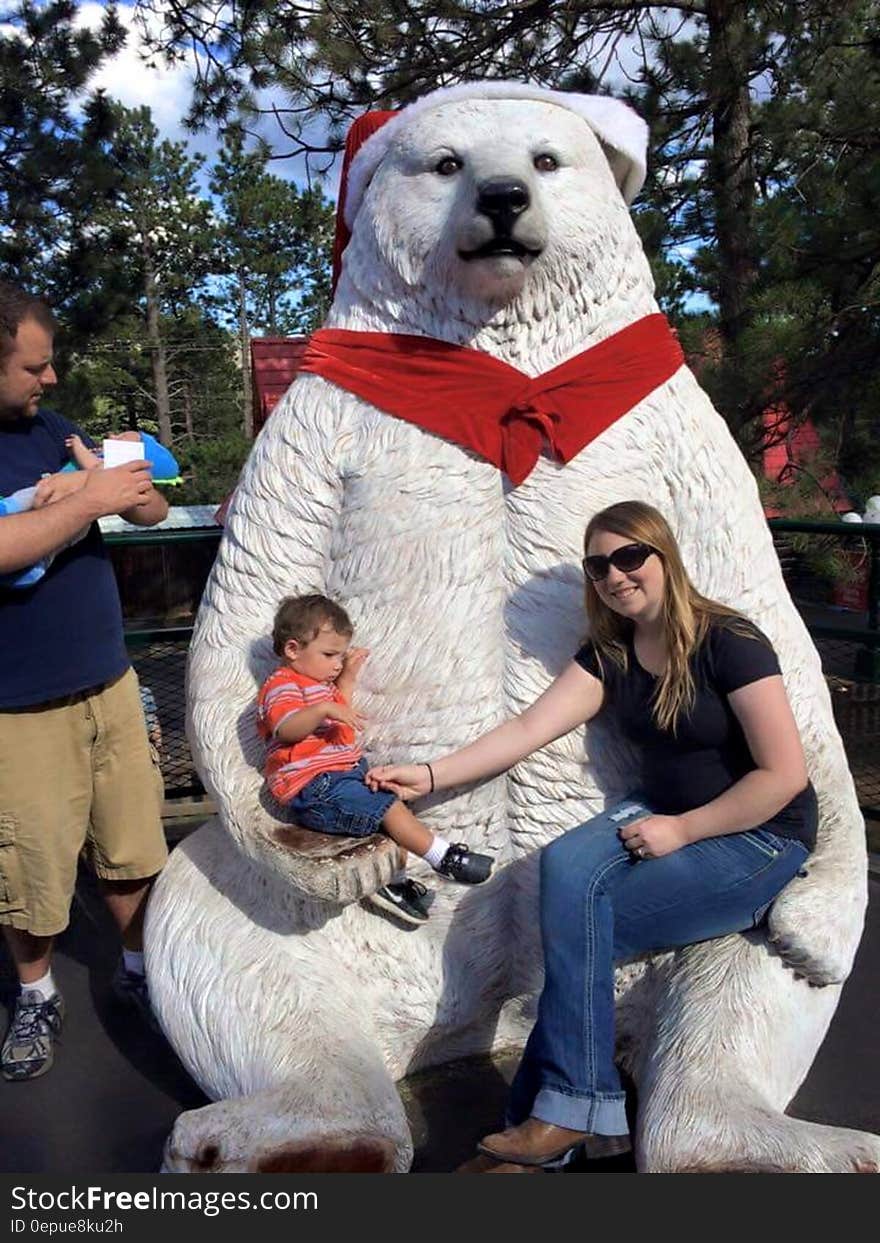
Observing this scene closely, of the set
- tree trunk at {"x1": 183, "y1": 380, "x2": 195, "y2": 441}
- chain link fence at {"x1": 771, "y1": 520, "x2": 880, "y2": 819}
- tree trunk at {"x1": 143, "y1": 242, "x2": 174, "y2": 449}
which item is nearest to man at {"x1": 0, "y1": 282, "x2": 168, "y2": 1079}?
chain link fence at {"x1": 771, "y1": 520, "x2": 880, "y2": 819}

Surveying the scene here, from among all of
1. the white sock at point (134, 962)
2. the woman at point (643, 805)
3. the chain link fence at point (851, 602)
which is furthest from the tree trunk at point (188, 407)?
the woman at point (643, 805)

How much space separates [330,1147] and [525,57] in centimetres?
548

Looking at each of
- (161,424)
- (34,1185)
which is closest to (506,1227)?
(34,1185)

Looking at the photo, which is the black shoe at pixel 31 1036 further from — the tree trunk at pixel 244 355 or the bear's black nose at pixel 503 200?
the tree trunk at pixel 244 355

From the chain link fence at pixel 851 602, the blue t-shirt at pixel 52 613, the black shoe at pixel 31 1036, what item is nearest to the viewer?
the blue t-shirt at pixel 52 613

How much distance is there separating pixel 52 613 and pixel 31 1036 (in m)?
0.91

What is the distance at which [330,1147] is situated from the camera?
4.88 feet

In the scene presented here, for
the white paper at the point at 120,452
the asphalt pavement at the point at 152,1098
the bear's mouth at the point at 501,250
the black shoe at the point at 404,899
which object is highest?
the bear's mouth at the point at 501,250

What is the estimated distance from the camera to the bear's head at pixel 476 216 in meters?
1.73

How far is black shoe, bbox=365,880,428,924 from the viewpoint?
72.9 inches

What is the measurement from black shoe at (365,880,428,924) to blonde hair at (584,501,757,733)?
0.53 m

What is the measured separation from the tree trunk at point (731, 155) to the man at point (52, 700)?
3525mm

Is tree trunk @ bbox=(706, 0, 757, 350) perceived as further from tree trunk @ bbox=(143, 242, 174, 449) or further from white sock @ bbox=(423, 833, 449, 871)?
tree trunk @ bbox=(143, 242, 174, 449)

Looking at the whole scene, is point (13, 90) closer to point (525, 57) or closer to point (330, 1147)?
point (525, 57)
